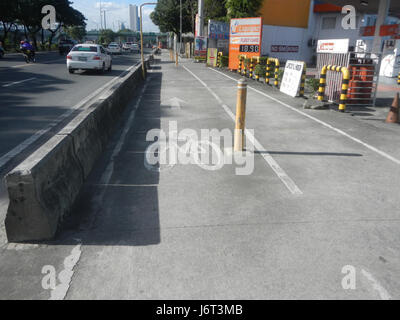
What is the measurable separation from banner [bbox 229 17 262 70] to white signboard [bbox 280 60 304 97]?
7.64 metres

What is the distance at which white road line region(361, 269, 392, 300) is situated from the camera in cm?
287

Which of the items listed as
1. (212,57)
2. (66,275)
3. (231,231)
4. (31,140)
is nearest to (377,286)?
(231,231)

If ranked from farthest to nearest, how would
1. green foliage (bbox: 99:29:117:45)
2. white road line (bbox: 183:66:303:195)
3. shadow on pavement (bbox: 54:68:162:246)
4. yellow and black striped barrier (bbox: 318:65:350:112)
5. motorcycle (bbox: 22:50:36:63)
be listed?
1. green foliage (bbox: 99:29:117:45)
2. motorcycle (bbox: 22:50:36:63)
3. yellow and black striped barrier (bbox: 318:65:350:112)
4. white road line (bbox: 183:66:303:195)
5. shadow on pavement (bbox: 54:68:162:246)

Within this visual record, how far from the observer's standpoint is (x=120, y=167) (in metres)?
Answer: 5.96

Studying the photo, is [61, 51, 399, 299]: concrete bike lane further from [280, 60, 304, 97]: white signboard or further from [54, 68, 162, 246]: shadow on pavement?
[280, 60, 304, 97]: white signboard

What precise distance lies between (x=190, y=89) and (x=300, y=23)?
29.8 m

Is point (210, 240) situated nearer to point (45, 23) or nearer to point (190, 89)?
point (190, 89)

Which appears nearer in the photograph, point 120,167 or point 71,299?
point 71,299

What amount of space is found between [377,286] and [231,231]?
1.53 m

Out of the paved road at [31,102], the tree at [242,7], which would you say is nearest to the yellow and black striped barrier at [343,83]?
the paved road at [31,102]

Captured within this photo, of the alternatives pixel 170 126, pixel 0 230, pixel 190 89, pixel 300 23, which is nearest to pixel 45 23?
pixel 300 23

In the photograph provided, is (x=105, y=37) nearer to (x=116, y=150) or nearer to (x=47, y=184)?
(x=116, y=150)

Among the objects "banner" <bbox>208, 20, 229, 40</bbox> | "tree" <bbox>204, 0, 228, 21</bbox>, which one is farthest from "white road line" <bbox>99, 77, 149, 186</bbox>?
"tree" <bbox>204, 0, 228, 21</bbox>
